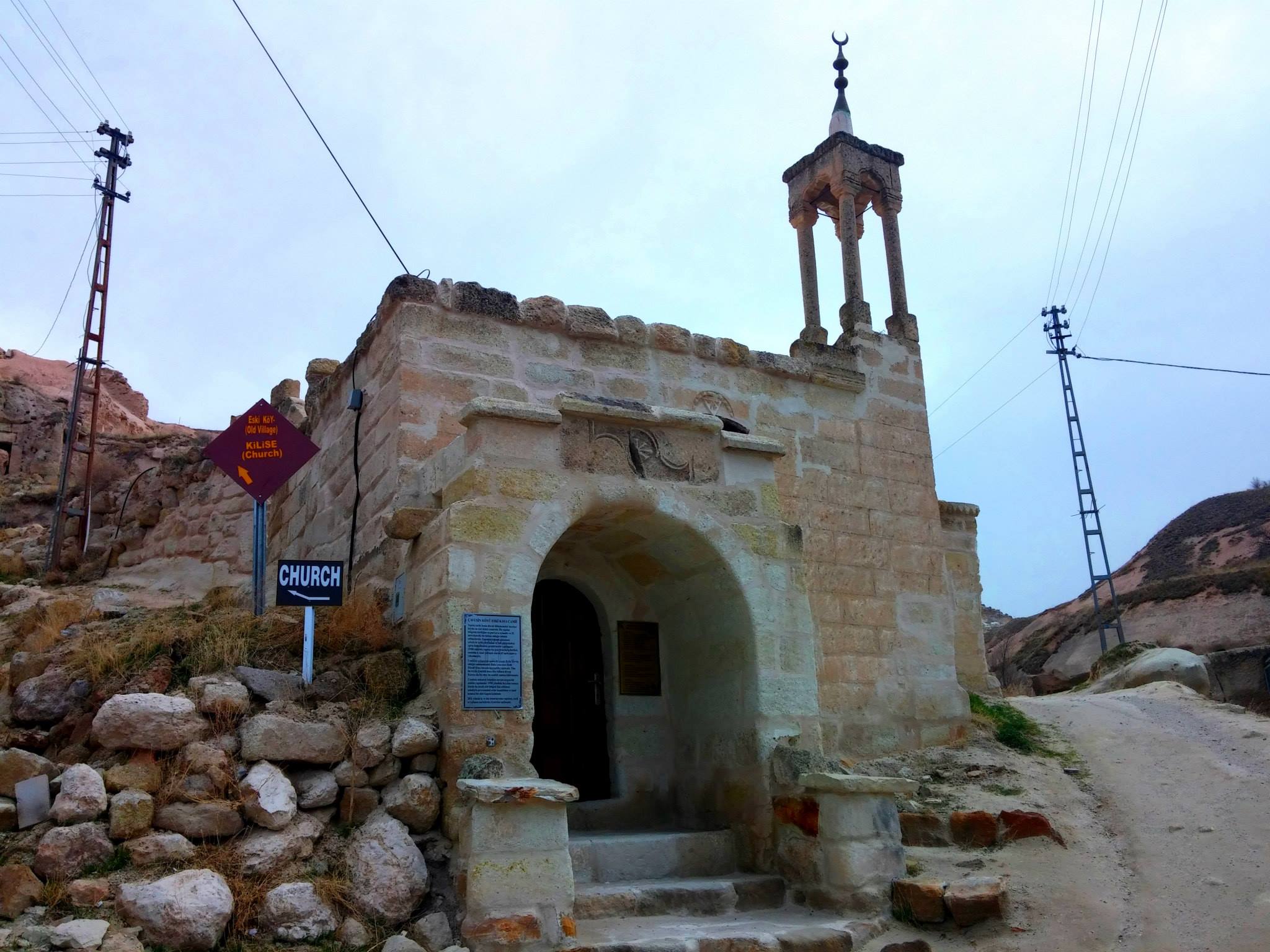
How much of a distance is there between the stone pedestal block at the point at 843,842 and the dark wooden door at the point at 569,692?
1.51 meters

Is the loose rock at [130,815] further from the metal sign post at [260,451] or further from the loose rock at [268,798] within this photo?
the metal sign post at [260,451]

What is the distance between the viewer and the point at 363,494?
314 inches

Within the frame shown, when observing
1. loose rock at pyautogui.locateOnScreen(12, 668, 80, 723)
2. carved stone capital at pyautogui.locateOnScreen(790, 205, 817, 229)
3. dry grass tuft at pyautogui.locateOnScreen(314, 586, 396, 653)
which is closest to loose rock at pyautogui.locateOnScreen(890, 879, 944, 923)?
dry grass tuft at pyautogui.locateOnScreen(314, 586, 396, 653)

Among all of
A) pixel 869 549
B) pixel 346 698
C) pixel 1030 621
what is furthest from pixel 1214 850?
pixel 1030 621

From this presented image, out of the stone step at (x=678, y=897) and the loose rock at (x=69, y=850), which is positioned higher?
the loose rock at (x=69, y=850)

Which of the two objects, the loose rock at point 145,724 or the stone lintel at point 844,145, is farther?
the stone lintel at point 844,145

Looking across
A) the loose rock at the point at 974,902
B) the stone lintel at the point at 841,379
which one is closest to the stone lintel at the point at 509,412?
the loose rock at the point at 974,902

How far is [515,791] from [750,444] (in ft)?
8.82

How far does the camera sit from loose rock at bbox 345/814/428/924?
4.51 meters

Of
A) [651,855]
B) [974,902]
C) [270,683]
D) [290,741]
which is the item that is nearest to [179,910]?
[290,741]

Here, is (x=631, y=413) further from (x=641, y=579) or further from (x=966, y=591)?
(x=966, y=591)

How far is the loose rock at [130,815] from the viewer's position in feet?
14.5

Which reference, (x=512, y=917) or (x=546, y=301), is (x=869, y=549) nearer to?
(x=546, y=301)

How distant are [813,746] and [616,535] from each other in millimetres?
1713
